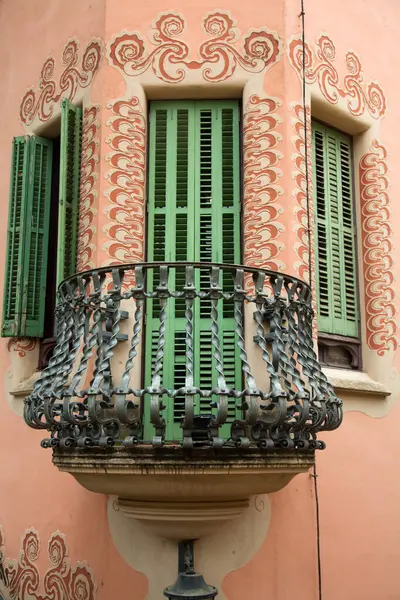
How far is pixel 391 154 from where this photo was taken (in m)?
7.61

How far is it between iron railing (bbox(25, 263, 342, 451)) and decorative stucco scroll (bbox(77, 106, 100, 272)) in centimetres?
39

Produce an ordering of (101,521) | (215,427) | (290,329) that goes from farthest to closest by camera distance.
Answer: (101,521) → (290,329) → (215,427)

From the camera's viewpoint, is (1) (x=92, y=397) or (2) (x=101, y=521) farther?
(2) (x=101, y=521)

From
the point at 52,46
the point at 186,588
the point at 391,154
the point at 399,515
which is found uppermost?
the point at 52,46

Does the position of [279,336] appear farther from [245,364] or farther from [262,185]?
[262,185]

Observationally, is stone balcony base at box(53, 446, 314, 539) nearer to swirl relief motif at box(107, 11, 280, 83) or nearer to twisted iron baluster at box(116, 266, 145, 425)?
twisted iron baluster at box(116, 266, 145, 425)

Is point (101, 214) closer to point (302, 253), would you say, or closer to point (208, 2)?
point (302, 253)

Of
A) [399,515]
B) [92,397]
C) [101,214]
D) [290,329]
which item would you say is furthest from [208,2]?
[399,515]

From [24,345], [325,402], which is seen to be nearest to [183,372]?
[325,402]

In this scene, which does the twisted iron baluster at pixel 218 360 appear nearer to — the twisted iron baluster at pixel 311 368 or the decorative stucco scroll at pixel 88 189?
the twisted iron baluster at pixel 311 368

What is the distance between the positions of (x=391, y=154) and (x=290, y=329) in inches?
113

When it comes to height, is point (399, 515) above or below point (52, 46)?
below

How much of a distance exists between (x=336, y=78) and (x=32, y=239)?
3.31 m

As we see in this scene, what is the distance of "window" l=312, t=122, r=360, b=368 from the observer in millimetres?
6953
